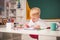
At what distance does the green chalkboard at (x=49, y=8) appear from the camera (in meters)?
1.36

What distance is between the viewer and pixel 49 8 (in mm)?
1400

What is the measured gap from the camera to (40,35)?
1.04m

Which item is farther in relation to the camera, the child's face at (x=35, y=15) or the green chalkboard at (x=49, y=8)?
the child's face at (x=35, y=15)

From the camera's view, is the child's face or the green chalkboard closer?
the green chalkboard

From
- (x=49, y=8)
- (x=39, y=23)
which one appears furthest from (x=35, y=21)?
(x=49, y=8)

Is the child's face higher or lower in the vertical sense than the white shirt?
higher

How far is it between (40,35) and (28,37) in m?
0.23

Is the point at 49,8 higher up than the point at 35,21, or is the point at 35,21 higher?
the point at 49,8

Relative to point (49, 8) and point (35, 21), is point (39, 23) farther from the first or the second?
point (49, 8)

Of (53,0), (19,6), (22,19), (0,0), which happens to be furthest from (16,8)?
(53,0)

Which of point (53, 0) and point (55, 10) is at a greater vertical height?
point (53, 0)

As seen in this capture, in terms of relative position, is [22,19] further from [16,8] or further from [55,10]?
[55,10]

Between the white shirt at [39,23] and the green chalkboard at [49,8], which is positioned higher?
the green chalkboard at [49,8]

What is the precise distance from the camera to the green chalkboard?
4.47ft
